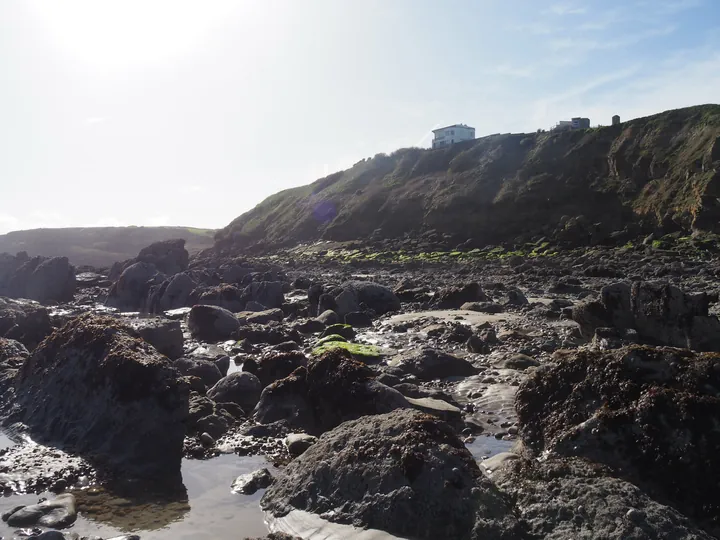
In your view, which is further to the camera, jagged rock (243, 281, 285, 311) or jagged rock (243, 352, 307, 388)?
jagged rock (243, 281, 285, 311)

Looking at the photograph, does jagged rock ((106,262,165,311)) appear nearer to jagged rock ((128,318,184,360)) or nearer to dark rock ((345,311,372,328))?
dark rock ((345,311,372,328))

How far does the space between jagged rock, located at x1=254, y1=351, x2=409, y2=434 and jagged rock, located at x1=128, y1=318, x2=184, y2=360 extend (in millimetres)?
5304

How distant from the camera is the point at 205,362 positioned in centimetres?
1377

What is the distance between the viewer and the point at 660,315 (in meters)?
13.3

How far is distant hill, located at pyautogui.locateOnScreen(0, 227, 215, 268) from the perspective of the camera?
10906cm

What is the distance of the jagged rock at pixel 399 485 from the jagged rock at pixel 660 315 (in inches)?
352

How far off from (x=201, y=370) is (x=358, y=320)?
8.61m

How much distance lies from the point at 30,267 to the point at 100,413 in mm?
36954

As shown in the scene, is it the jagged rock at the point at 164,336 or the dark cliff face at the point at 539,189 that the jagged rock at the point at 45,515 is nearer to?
the jagged rock at the point at 164,336

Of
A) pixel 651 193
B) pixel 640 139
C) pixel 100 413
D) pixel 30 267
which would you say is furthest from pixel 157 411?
pixel 640 139

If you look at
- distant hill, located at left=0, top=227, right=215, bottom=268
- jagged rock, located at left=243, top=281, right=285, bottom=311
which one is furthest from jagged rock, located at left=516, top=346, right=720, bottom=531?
distant hill, located at left=0, top=227, right=215, bottom=268

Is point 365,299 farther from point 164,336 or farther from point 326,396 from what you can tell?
point 326,396

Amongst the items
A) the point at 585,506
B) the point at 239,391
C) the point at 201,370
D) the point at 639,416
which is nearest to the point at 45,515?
the point at 239,391

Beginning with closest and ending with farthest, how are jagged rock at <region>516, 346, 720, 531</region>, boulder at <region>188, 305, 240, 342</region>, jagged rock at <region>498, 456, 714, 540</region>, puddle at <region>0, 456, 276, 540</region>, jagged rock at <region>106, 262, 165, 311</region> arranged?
jagged rock at <region>498, 456, 714, 540</region>
jagged rock at <region>516, 346, 720, 531</region>
puddle at <region>0, 456, 276, 540</region>
boulder at <region>188, 305, 240, 342</region>
jagged rock at <region>106, 262, 165, 311</region>
